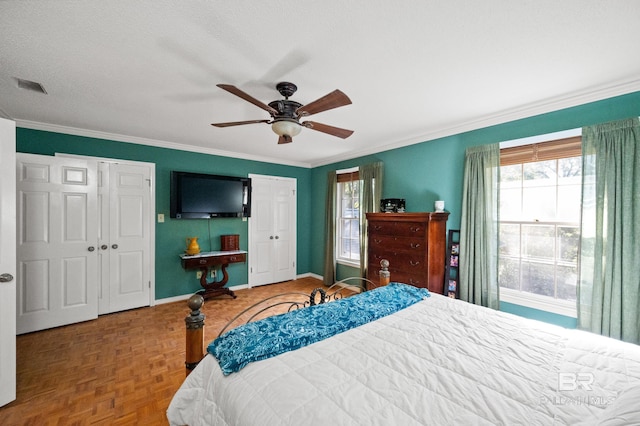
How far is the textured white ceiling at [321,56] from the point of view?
1.40m

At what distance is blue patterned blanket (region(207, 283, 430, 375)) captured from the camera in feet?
4.32

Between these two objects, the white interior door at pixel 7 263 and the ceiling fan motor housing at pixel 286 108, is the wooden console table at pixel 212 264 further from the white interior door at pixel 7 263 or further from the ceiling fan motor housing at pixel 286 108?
the ceiling fan motor housing at pixel 286 108

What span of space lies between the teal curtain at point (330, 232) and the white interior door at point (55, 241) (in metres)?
3.57

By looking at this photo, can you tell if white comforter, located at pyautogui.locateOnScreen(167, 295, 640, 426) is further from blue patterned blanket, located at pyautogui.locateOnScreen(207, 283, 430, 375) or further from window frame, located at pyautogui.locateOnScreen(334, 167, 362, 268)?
window frame, located at pyautogui.locateOnScreen(334, 167, 362, 268)

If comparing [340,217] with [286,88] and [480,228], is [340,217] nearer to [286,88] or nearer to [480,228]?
[480,228]

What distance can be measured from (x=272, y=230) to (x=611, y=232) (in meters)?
4.62

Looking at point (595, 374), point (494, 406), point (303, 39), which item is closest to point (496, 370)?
point (494, 406)

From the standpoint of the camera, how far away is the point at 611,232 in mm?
2180

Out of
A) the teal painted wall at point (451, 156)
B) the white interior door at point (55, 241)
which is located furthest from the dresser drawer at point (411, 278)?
the white interior door at point (55, 241)

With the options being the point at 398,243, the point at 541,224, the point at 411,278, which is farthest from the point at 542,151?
the point at 411,278

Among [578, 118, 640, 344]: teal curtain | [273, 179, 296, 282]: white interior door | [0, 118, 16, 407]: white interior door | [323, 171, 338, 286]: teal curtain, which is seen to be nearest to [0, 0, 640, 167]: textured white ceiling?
[578, 118, 640, 344]: teal curtain

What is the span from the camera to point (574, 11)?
54.9 inches

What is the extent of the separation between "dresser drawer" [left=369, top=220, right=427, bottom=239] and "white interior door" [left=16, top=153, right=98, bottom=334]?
380 cm

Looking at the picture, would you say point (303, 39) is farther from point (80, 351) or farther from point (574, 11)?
point (80, 351)
